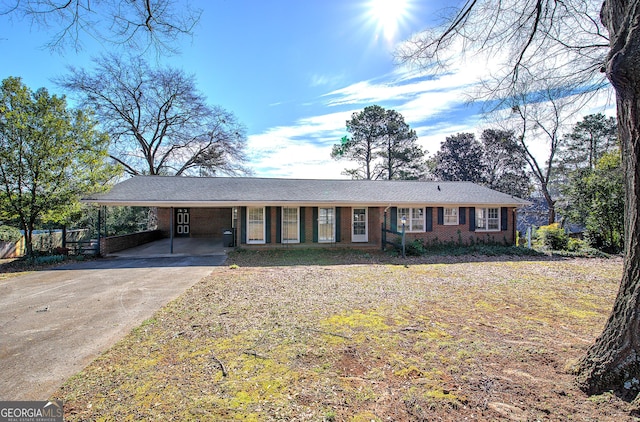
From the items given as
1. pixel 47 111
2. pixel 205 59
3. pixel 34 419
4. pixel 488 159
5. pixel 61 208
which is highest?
pixel 488 159

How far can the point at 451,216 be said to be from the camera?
15.6 meters

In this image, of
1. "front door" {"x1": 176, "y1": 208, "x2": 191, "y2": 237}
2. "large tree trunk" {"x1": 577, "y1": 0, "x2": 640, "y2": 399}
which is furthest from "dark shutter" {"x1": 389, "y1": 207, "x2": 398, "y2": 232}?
"front door" {"x1": 176, "y1": 208, "x2": 191, "y2": 237}

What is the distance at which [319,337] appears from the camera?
4.33 metres

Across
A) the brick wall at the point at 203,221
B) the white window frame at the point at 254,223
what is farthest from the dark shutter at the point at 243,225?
the brick wall at the point at 203,221

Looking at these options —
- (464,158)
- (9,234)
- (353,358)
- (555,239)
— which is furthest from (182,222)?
(464,158)

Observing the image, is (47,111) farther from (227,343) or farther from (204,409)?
(204,409)

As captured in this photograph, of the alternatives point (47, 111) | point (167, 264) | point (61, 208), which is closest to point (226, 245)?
point (167, 264)

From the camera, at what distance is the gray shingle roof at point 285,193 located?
12.8 meters

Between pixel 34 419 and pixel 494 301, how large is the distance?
7.44 metres

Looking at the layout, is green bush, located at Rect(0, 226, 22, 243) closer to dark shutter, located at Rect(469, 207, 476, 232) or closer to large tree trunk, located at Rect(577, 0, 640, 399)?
large tree trunk, located at Rect(577, 0, 640, 399)

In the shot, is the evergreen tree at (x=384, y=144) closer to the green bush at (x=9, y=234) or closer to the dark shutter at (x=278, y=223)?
the dark shutter at (x=278, y=223)

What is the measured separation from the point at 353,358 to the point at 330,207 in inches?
445

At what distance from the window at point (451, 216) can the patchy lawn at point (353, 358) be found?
8.22 metres

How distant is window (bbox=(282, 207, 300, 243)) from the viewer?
14.4 m
